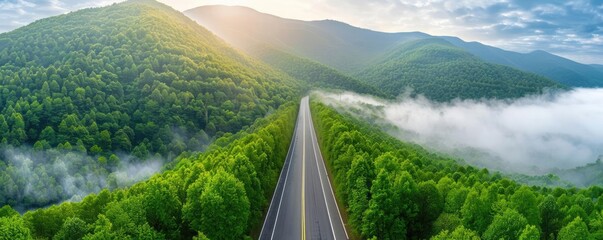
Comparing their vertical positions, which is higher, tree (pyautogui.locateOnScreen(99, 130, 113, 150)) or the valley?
the valley

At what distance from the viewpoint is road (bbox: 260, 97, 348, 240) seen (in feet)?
204

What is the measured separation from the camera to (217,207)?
47969mm

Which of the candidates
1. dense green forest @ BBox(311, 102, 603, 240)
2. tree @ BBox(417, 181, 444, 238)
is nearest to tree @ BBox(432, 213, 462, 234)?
dense green forest @ BBox(311, 102, 603, 240)

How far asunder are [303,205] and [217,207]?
1106 inches

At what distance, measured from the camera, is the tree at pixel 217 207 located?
4775cm

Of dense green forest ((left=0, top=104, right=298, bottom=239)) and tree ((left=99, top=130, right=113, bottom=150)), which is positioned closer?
dense green forest ((left=0, top=104, right=298, bottom=239))

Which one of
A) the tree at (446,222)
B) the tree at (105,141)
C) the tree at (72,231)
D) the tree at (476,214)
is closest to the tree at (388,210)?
the tree at (446,222)

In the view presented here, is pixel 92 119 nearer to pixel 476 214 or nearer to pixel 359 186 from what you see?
pixel 359 186

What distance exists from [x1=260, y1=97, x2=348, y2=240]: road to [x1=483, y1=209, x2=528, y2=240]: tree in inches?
882

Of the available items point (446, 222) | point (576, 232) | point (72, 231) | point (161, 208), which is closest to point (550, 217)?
point (576, 232)

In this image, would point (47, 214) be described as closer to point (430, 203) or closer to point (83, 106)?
point (430, 203)

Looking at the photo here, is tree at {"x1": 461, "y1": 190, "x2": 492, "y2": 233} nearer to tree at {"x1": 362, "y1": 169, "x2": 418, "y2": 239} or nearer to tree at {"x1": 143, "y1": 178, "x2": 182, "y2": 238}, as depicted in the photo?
tree at {"x1": 362, "y1": 169, "x2": 418, "y2": 239}

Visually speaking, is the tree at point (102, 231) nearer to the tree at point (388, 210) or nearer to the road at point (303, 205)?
the road at point (303, 205)

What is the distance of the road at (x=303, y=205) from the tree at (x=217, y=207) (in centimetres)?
1215
